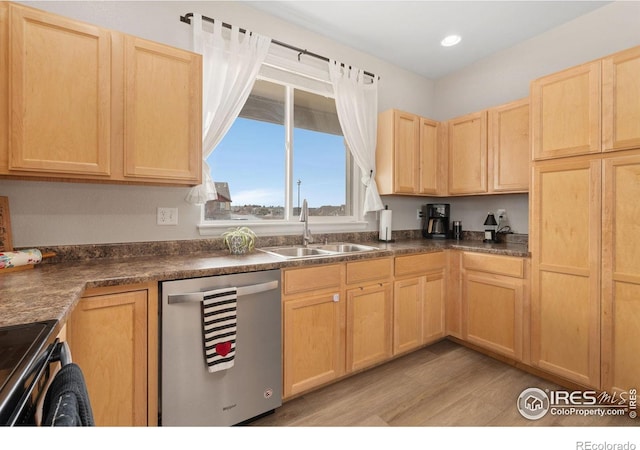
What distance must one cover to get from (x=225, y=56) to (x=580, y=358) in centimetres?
321

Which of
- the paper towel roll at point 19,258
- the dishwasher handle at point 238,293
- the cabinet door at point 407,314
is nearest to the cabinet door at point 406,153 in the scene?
the cabinet door at point 407,314

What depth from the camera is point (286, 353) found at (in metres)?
1.85

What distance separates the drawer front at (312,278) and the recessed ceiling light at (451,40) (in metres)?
2.36

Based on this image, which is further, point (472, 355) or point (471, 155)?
point (471, 155)

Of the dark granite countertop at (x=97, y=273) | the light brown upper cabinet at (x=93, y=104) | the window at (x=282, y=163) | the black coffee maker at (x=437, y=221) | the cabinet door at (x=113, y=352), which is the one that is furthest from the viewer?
the black coffee maker at (x=437, y=221)

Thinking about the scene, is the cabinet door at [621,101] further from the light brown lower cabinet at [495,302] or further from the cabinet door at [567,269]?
the light brown lower cabinet at [495,302]

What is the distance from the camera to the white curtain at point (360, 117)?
2775 mm

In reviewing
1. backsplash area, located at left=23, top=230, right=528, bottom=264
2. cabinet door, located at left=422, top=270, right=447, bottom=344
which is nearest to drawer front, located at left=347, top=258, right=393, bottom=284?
cabinet door, located at left=422, top=270, right=447, bottom=344

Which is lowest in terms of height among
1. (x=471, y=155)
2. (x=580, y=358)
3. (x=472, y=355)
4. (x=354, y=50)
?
(x=472, y=355)

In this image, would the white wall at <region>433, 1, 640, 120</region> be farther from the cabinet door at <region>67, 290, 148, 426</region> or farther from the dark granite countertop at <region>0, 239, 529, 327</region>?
the cabinet door at <region>67, 290, 148, 426</region>

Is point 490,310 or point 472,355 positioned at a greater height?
point 490,310

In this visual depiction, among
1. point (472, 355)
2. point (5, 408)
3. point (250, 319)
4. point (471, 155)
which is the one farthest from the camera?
point (471, 155)

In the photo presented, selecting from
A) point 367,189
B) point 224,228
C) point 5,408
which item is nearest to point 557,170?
point 367,189

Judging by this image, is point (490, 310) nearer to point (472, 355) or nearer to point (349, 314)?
point (472, 355)
